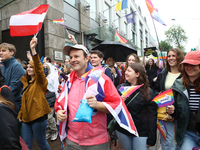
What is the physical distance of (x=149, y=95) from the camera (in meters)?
2.60

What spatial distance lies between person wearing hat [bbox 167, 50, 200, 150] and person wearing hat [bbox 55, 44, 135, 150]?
3.36 ft

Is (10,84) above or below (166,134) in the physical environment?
above

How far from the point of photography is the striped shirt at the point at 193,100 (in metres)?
2.23

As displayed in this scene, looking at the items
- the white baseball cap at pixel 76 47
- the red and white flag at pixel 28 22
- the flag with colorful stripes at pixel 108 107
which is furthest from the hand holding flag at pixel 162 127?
the red and white flag at pixel 28 22

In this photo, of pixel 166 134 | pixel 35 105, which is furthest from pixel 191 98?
pixel 35 105

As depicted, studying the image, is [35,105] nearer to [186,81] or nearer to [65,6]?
[186,81]

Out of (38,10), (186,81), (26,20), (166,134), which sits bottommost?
(166,134)

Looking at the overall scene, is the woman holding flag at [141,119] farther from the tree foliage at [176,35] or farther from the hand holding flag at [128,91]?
the tree foliage at [176,35]

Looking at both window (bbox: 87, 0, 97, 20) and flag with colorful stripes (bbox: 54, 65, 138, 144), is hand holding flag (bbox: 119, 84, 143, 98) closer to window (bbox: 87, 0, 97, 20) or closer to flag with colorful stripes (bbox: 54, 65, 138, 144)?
flag with colorful stripes (bbox: 54, 65, 138, 144)

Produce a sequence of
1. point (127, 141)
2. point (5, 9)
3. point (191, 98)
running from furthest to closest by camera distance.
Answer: point (5, 9) → point (127, 141) → point (191, 98)

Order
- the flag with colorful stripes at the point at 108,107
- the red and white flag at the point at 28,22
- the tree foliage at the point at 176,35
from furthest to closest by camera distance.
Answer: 1. the tree foliage at the point at 176,35
2. the red and white flag at the point at 28,22
3. the flag with colorful stripes at the point at 108,107

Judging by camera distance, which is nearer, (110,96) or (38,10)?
(110,96)

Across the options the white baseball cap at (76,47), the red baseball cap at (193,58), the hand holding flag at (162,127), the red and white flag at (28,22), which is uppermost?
the red and white flag at (28,22)

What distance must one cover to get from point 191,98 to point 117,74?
263 cm
